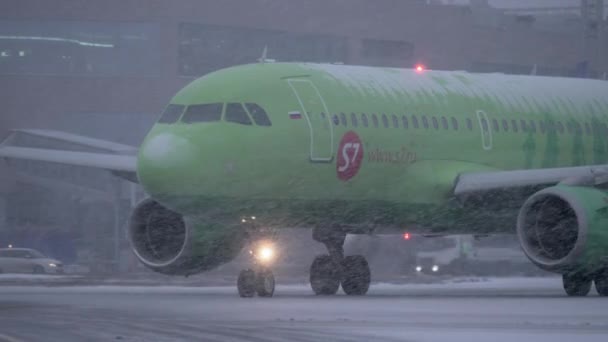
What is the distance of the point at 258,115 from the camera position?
22297 mm

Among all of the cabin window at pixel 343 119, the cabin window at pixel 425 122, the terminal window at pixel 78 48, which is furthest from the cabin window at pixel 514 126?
the terminal window at pixel 78 48

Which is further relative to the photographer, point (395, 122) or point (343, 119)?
point (395, 122)

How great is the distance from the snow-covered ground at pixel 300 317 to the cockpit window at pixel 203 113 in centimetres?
318

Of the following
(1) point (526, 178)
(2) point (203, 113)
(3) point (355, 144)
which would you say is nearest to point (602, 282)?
(1) point (526, 178)

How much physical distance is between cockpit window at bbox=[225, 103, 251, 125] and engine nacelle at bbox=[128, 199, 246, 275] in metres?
2.28

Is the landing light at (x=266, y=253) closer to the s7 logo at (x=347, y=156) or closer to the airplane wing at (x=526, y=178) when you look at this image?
the s7 logo at (x=347, y=156)

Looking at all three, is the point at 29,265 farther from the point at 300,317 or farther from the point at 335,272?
the point at 300,317

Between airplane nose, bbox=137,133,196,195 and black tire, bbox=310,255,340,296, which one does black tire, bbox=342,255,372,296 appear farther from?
airplane nose, bbox=137,133,196,195

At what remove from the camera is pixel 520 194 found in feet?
79.0

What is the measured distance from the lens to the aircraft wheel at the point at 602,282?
23.0 metres

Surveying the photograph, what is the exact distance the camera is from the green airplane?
2159 centimetres

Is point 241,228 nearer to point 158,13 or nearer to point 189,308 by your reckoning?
point 189,308

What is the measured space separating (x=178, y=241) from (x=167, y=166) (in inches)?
143

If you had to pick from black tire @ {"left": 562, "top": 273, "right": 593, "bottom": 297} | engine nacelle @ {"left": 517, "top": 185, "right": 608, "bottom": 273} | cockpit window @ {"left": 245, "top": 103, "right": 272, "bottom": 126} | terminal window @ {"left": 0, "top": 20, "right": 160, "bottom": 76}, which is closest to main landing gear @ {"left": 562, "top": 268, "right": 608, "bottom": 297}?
black tire @ {"left": 562, "top": 273, "right": 593, "bottom": 297}
